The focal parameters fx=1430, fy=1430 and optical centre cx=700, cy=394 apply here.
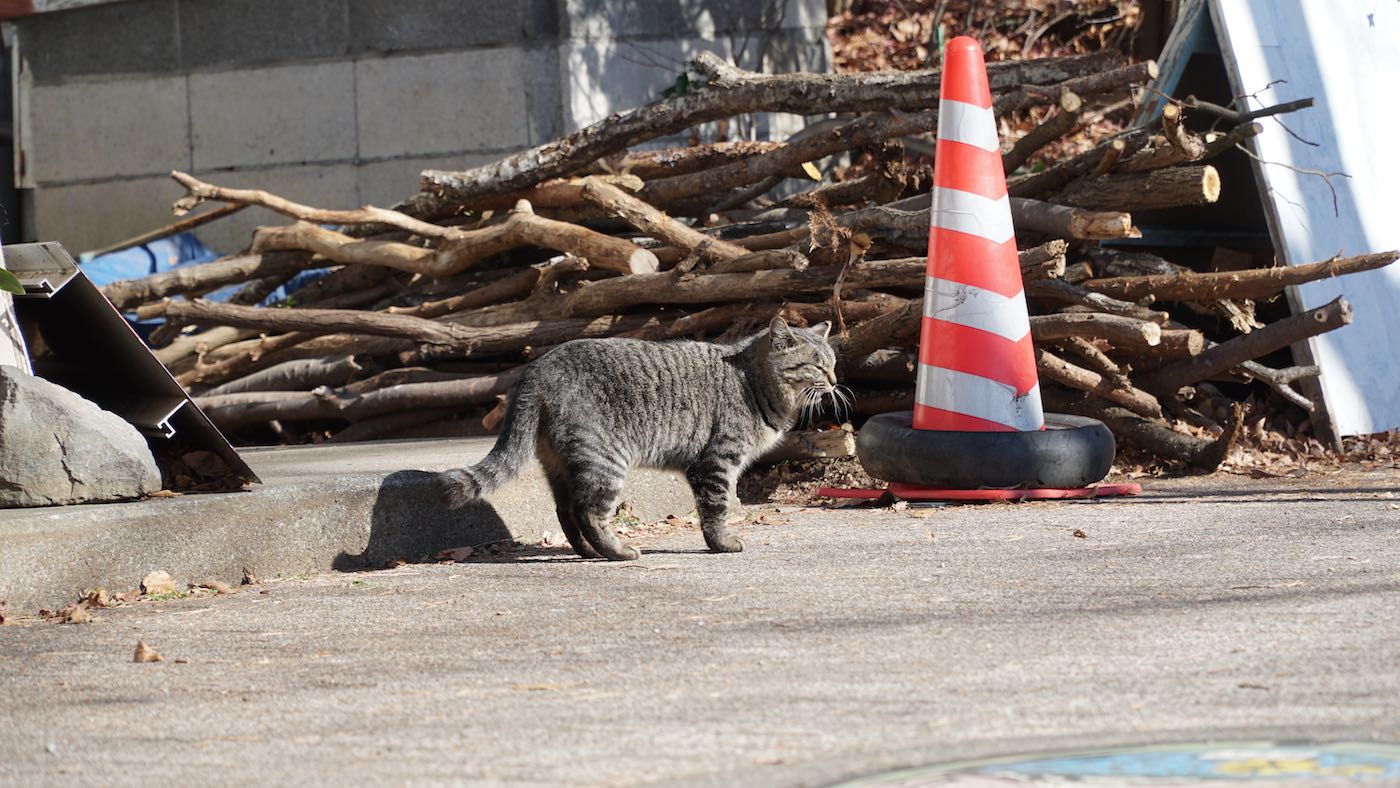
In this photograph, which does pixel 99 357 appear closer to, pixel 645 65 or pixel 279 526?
pixel 279 526

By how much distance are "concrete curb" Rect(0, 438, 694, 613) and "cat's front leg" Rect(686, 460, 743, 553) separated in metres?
0.78

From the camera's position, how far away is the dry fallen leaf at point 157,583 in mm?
4449

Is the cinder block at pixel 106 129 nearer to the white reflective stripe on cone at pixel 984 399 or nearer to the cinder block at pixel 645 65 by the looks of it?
the cinder block at pixel 645 65

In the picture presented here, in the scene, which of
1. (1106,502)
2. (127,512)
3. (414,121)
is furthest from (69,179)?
(1106,502)

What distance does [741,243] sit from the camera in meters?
7.82

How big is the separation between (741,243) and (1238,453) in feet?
9.15

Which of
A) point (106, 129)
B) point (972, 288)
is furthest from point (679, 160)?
point (106, 129)

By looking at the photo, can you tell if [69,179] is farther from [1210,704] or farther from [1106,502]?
[1210,704]

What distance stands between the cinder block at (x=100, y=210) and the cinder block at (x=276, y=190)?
41 cm

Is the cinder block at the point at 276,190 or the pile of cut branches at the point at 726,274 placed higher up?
the cinder block at the point at 276,190

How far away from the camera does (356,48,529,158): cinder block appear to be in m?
11.3

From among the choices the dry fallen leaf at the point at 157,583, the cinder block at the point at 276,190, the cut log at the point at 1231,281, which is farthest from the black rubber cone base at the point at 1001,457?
the cinder block at the point at 276,190

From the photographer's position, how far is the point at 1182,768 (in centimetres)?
236

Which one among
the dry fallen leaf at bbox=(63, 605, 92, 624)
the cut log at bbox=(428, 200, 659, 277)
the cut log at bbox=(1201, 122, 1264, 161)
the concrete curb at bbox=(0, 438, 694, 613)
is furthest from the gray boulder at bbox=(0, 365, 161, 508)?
the cut log at bbox=(1201, 122, 1264, 161)
